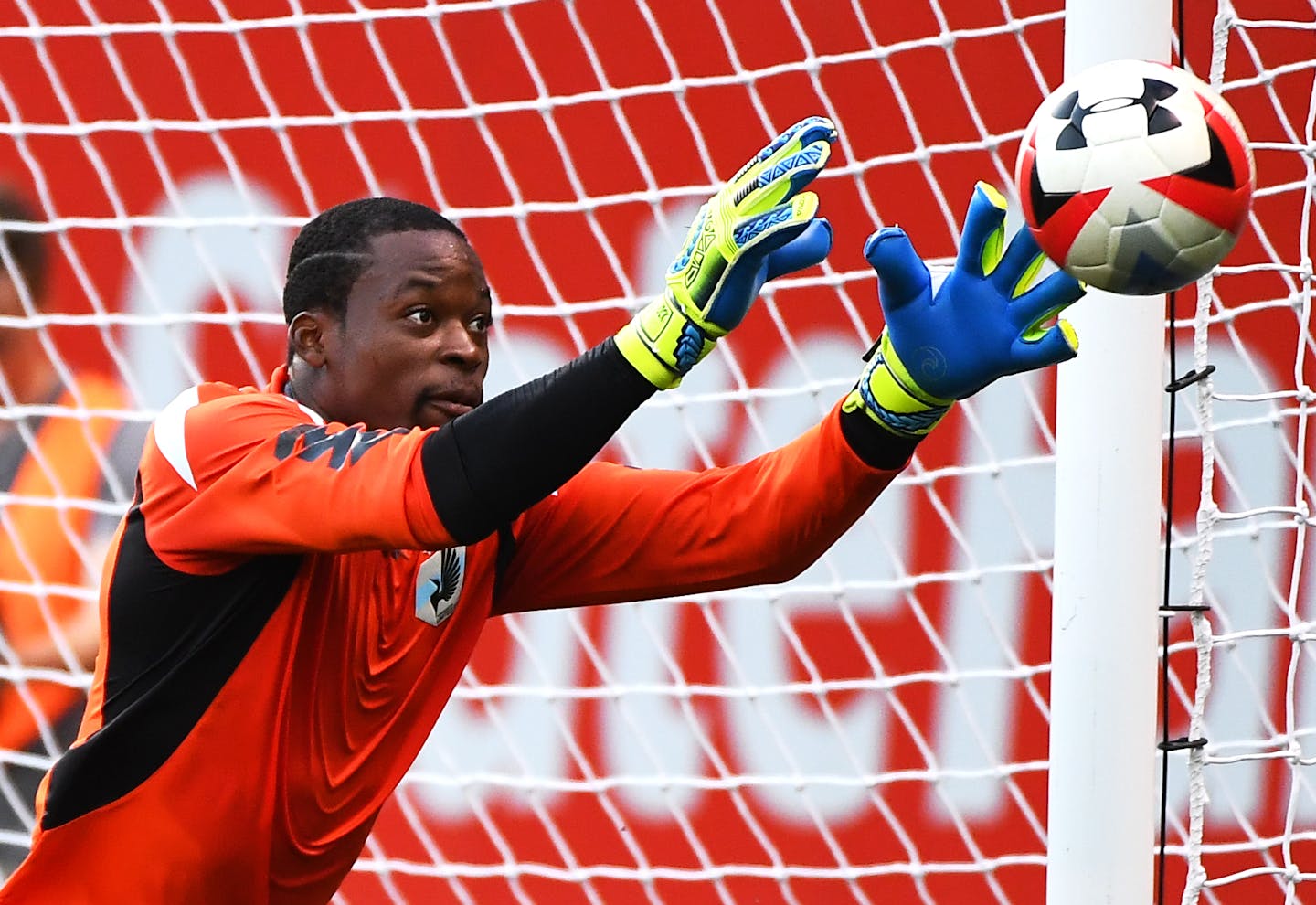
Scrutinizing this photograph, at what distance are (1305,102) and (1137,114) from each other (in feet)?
5.86

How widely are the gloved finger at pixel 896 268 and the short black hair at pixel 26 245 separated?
2.72 meters

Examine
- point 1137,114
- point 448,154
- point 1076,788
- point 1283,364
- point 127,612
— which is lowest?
point 1076,788

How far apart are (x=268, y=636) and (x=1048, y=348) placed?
90cm

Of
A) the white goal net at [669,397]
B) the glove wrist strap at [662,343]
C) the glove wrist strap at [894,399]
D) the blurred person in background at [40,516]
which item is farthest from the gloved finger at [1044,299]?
the blurred person in background at [40,516]

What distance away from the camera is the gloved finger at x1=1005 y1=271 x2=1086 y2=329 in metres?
1.74

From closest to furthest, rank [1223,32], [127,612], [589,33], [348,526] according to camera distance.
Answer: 1. [348,526]
2. [127,612]
3. [1223,32]
4. [589,33]

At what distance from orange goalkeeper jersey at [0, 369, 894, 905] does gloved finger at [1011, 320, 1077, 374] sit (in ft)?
0.73

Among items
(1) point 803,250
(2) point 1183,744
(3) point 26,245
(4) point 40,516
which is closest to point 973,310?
(1) point 803,250

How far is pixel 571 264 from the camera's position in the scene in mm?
3855

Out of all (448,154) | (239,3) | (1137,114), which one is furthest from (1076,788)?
(239,3)

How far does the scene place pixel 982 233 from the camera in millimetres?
1746

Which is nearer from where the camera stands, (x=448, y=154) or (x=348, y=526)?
(x=348, y=526)

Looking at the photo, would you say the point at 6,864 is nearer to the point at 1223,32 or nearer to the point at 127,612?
the point at 127,612

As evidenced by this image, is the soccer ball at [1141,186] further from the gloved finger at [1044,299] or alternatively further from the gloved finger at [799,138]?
the gloved finger at [799,138]
